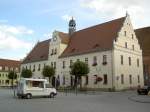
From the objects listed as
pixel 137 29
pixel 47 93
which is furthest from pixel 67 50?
pixel 47 93

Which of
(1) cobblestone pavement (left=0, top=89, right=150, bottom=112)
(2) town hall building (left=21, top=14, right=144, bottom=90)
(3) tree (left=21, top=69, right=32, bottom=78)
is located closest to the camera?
(1) cobblestone pavement (left=0, top=89, right=150, bottom=112)

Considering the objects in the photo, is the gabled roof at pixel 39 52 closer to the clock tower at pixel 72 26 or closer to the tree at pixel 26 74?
the tree at pixel 26 74

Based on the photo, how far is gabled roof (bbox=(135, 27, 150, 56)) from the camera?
65.8 m

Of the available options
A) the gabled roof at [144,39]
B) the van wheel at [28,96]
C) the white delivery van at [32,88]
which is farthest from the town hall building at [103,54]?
the van wheel at [28,96]

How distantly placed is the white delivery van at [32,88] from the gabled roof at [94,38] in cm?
2214

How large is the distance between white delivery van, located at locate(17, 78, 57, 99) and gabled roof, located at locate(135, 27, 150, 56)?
3903cm

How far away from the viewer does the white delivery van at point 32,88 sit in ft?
98.4

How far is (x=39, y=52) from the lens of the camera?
7531 cm

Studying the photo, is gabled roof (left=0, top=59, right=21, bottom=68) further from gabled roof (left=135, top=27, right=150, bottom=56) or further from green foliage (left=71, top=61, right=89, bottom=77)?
green foliage (left=71, top=61, right=89, bottom=77)

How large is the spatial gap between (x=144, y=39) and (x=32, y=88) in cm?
4424

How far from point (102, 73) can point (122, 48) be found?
6355mm

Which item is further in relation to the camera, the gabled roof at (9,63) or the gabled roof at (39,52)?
the gabled roof at (9,63)

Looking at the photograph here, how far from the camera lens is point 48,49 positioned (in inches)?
2803

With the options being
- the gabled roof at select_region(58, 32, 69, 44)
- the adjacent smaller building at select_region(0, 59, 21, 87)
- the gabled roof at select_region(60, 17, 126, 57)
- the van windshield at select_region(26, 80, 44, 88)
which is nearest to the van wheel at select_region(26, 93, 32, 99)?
the van windshield at select_region(26, 80, 44, 88)
